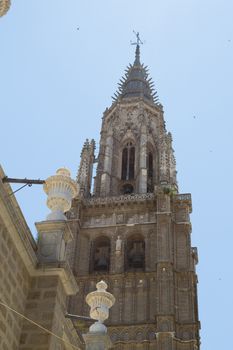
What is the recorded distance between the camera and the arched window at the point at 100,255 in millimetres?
36719

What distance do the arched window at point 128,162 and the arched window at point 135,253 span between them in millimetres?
6935

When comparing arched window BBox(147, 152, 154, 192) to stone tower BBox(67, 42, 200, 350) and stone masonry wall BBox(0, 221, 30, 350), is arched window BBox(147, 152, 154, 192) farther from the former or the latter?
stone masonry wall BBox(0, 221, 30, 350)

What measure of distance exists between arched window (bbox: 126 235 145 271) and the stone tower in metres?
0.06

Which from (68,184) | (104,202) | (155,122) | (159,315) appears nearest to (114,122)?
(155,122)

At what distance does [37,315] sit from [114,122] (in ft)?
124

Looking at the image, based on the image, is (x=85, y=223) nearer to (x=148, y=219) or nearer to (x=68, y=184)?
(x=148, y=219)

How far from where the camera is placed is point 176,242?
119 feet

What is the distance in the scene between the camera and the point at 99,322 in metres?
12.0

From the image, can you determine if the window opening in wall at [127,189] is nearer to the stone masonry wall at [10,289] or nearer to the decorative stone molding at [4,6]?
the stone masonry wall at [10,289]

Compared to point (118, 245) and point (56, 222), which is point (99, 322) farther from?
point (118, 245)

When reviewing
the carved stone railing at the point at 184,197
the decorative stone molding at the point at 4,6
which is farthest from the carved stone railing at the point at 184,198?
the decorative stone molding at the point at 4,6

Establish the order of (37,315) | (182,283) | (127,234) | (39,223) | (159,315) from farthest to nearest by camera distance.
→ (127,234)
(182,283)
(159,315)
(39,223)
(37,315)

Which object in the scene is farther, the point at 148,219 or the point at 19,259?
the point at 148,219

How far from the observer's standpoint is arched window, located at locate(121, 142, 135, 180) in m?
43.9
